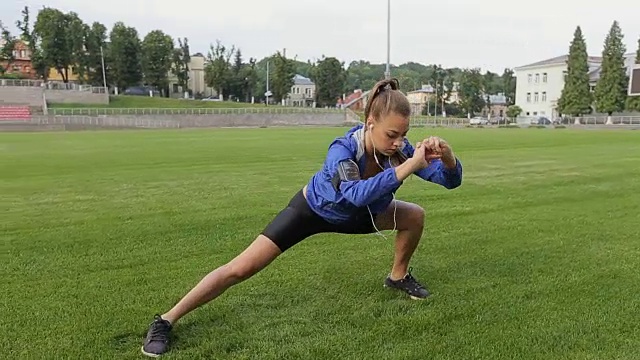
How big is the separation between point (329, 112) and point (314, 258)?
79.9 m

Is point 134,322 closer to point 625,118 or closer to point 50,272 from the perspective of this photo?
point 50,272

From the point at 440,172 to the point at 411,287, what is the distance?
1169mm

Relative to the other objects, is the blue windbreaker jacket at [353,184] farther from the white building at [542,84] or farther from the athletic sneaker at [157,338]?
the white building at [542,84]

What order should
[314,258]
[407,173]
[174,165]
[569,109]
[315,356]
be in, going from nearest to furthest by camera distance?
1. [407,173]
2. [315,356]
3. [314,258]
4. [174,165]
5. [569,109]

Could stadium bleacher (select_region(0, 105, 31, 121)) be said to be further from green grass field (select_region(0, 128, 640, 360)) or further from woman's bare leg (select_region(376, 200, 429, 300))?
woman's bare leg (select_region(376, 200, 429, 300))

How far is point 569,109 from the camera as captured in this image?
85.1 meters

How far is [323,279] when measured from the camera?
5414 mm

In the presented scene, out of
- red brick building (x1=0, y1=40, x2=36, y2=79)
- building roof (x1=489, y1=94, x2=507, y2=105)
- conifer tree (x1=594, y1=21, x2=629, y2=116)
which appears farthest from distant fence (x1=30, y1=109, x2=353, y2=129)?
building roof (x1=489, y1=94, x2=507, y2=105)

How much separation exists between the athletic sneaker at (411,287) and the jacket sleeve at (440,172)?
1.06m

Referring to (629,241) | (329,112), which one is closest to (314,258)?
(629,241)

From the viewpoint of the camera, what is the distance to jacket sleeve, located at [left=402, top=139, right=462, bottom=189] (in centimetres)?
422

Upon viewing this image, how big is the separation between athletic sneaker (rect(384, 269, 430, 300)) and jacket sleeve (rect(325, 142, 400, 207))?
1.50 metres

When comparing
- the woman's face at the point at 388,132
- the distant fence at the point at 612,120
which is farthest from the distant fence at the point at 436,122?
the woman's face at the point at 388,132

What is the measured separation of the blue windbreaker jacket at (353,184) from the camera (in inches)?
140
